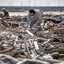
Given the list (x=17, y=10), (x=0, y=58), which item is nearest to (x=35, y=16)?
(x=0, y=58)

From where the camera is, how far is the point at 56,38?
820 centimetres

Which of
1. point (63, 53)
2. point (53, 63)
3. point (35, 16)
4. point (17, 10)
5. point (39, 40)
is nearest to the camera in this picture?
point (53, 63)

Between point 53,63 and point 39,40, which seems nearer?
point 53,63

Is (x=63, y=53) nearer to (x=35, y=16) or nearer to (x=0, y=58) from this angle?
(x=0, y=58)

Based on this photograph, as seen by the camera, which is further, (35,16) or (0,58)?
(35,16)

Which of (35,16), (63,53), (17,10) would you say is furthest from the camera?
(17,10)

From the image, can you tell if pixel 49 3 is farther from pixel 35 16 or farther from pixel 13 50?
pixel 13 50

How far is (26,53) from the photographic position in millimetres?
6000

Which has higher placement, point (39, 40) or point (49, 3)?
point (39, 40)

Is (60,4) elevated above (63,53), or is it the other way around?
(63,53)

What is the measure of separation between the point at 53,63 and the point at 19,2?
2189 cm

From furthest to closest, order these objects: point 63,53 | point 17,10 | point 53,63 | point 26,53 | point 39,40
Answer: point 17,10 < point 39,40 < point 63,53 < point 26,53 < point 53,63

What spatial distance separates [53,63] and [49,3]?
22.0m

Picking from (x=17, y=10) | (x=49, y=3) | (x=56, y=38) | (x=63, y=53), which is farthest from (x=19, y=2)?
(x=63, y=53)
